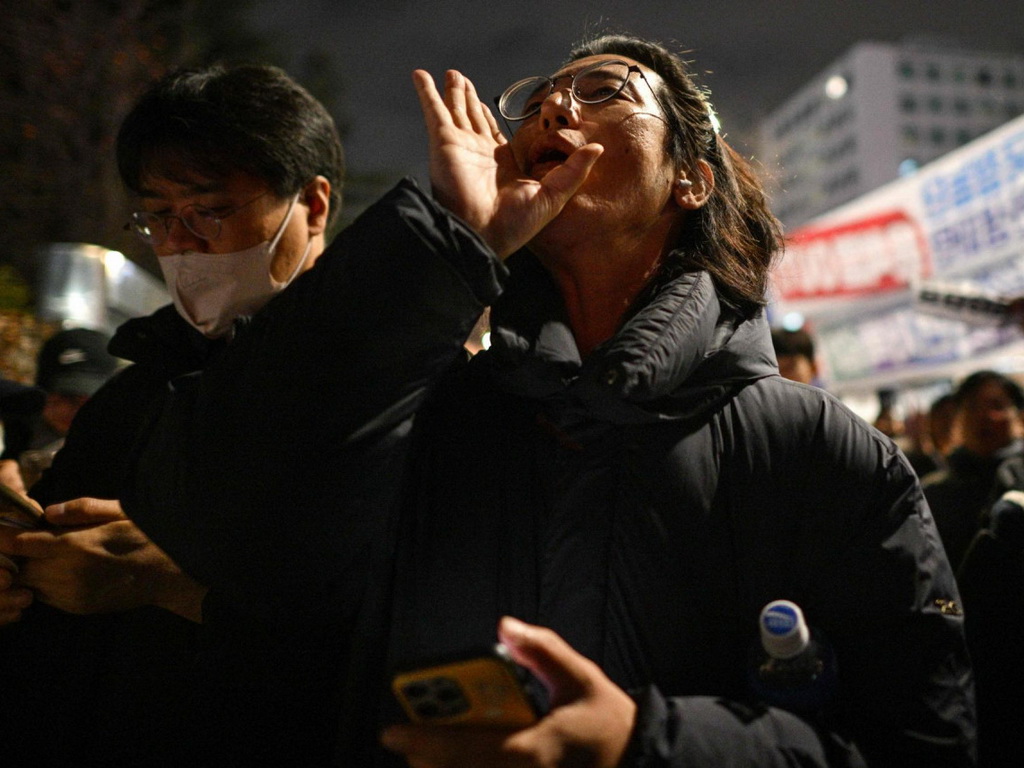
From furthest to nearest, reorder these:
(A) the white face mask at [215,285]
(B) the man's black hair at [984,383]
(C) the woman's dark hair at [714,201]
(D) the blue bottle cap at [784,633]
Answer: (B) the man's black hair at [984,383]
(A) the white face mask at [215,285]
(C) the woman's dark hair at [714,201]
(D) the blue bottle cap at [784,633]

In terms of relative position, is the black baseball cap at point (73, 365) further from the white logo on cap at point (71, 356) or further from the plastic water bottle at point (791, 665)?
the plastic water bottle at point (791, 665)

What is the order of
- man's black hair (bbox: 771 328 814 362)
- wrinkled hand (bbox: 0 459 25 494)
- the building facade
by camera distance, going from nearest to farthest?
wrinkled hand (bbox: 0 459 25 494)
man's black hair (bbox: 771 328 814 362)
the building facade

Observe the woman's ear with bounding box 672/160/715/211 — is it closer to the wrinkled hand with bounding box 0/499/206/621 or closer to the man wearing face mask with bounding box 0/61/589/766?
the man wearing face mask with bounding box 0/61/589/766

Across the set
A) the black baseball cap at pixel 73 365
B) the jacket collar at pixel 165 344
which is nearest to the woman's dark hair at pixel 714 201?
the jacket collar at pixel 165 344

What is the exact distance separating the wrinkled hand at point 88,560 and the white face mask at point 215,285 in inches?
20.6

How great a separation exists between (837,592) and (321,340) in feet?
2.70

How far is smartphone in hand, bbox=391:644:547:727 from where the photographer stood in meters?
0.98

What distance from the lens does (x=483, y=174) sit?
4.45 feet

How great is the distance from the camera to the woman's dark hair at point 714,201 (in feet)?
5.32

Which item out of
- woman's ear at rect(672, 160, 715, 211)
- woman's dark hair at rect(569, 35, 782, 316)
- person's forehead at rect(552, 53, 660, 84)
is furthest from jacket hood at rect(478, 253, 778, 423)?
person's forehead at rect(552, 53, 660, 84)

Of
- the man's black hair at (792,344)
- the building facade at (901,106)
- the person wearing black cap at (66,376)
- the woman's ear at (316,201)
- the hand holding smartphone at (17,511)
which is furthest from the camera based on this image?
the building facade at (901,106)

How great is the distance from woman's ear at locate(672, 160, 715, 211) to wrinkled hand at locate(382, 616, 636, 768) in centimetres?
94

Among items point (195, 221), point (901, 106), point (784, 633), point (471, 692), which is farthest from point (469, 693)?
point (901, 106)

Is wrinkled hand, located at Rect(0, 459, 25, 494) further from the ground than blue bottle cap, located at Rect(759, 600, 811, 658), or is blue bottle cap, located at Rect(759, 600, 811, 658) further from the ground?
wrinkled hand, located at Rect(0, 459, 25, 494)
